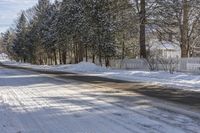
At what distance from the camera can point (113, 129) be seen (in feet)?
27.1

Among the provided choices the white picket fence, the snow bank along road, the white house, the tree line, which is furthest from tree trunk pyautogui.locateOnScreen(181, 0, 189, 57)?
the white house

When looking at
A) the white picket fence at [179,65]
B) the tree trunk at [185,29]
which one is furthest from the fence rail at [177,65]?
the tree trunk at [185,29]

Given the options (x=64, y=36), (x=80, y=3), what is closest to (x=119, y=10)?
(x=80, y=3)

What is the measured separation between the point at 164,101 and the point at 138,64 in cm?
2407

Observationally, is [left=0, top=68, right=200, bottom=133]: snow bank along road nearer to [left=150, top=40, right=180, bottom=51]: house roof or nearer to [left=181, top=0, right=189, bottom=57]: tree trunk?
[left=181, top=0, right=189, bottom=57]: tree trunk

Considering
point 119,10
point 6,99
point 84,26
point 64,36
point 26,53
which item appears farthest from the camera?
point 26,53

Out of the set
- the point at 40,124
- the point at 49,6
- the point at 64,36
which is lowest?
the point at 40,124

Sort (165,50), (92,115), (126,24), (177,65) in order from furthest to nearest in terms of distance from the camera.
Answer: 1. (165,50)
2. (126,24)
3. (177,65)
4. (92,115)

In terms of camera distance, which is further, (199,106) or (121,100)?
(121,100)

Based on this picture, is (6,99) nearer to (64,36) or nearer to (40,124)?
(40,124)

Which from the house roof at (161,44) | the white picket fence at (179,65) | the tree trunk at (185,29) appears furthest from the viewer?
the house roof at (161,44)

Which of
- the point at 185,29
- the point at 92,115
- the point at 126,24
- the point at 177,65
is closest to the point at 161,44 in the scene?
the point at 126,24

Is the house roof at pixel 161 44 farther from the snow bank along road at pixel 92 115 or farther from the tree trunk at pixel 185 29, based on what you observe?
the snow bank along road at pixel 92 115

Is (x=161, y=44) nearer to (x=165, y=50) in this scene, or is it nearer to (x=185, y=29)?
(x=185, y=29)
